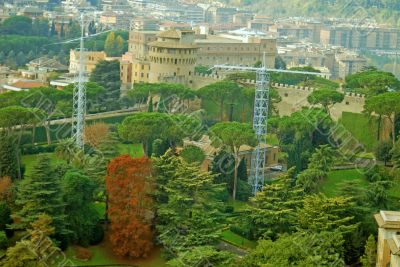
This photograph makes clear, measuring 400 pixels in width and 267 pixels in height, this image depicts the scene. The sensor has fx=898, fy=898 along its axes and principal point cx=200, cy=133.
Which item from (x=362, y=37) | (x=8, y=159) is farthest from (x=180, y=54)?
(x=362, y=37)

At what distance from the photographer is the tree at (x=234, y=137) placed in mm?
29047

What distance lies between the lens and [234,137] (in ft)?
95.4

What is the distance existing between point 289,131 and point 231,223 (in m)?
8.35

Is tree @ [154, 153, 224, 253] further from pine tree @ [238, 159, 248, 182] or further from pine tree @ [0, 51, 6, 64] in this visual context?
pine tree @ [0, 51, 6, 64]

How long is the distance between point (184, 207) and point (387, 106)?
11.7 m

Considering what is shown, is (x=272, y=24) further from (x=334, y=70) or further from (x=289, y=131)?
(x=289, y=131)

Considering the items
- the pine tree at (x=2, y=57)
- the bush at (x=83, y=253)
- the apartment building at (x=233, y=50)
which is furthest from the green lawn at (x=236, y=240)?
the pine tree at (x=2, y=57)

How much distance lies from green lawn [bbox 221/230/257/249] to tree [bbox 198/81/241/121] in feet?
46.4

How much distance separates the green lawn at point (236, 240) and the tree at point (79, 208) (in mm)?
3509

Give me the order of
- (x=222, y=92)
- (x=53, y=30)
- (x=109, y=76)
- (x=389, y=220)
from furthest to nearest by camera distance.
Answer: (x=53, y=30) < (x=109, y=76) < (x=222, y=92) < (x=389, y=220)

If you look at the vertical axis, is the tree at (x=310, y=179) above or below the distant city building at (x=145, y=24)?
above

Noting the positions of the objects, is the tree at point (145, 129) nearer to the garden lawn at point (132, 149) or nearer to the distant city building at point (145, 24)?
the garden lawn at point (132, 149)

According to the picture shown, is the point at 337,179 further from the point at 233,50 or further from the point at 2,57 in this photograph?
the point at 2,57

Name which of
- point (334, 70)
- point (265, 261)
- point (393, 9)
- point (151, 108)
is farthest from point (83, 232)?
point (393, 9)
